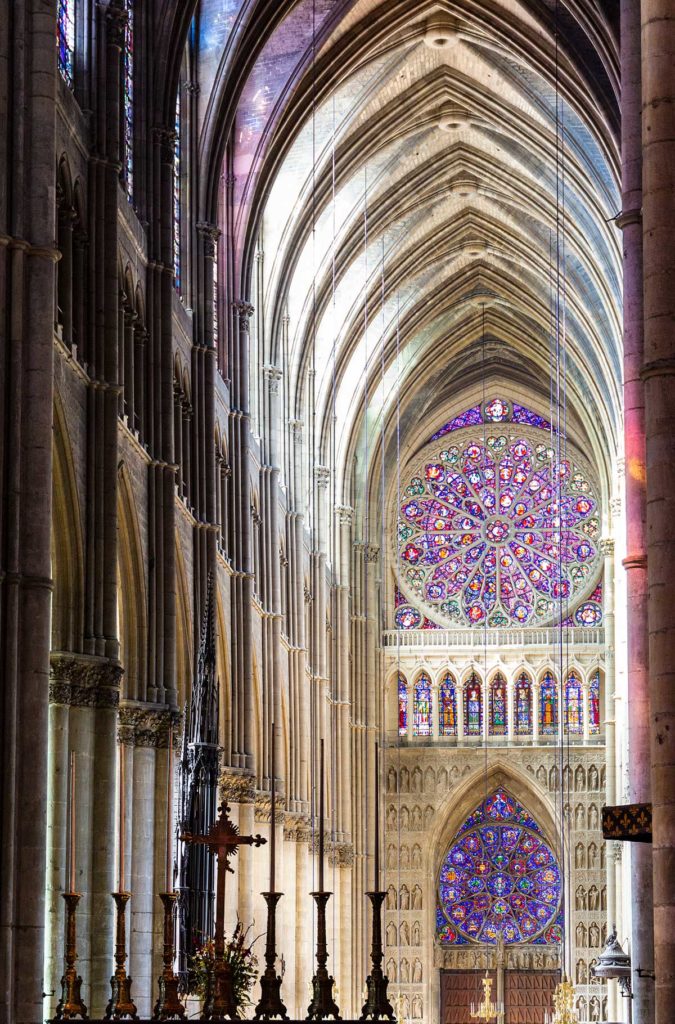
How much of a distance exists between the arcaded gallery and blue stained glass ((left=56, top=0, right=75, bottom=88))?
0.35 ft

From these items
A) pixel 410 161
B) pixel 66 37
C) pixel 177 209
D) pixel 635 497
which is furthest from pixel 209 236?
pixel 635 497

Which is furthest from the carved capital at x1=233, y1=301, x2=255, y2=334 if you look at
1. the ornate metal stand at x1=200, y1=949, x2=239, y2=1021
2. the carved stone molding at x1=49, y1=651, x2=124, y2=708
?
the ornate metal stand at x1=200, y1=949, x2=239, y2=1021

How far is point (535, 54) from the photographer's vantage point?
123ft

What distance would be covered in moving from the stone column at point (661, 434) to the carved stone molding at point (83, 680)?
10.7 meters

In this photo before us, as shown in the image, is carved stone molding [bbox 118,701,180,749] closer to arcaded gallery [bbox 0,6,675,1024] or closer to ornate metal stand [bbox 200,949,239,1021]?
arcaded gallery [bbox 0,6,675,1024]

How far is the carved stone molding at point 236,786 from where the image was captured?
3319 centimetres

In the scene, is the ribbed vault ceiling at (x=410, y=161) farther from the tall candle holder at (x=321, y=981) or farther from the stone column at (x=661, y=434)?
the tall candle holder at (x=321, y=981)

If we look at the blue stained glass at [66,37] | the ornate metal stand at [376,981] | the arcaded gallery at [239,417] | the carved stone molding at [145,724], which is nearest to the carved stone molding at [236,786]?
the arcaded gallery at [239,417]

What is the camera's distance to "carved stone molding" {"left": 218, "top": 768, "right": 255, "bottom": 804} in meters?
33.2

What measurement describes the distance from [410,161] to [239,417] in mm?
11643

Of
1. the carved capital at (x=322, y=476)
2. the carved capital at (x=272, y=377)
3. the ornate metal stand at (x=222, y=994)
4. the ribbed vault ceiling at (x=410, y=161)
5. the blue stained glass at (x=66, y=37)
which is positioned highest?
the ribbed vault ceiling at (x=410, y=161)

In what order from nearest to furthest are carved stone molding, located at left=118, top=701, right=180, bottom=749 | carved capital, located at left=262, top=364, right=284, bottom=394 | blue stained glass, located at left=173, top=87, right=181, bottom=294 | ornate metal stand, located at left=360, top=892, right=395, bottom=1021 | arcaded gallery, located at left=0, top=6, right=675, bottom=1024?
ornate metal stand, located at left=360, top=892, right=395, bottom=1021 → arcaded gallery, located at left=0, top=6, right=675, bottom=1024 → carved stone molding, located at left=118, top=701, right=180, bottom=749 → blue stained glass, located at left=173, top=87, right=181, bottom=294 → carved capital, located at left=262, top=364, right=284, bottom=394

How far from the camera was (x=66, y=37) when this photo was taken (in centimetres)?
2516

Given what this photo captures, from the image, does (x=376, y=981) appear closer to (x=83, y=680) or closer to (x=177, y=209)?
(x=83, y=680)
